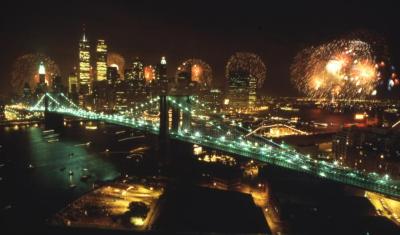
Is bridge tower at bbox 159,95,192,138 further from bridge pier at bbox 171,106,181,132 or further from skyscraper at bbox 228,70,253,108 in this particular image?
skyscraper at bbox 228,70,253,108

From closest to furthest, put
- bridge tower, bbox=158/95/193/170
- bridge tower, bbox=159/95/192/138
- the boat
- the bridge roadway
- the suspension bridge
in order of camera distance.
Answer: the bridge roadway
the suspension bridge
the boat
bridge tower, bbox=158/95/193/170
bridge tower, bbox=159/95/192/138

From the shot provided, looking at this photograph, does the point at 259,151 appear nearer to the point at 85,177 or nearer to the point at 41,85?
the point at 85,177

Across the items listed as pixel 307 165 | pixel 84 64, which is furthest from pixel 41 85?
pixel 307 165

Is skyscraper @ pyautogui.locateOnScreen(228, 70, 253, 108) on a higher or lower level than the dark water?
higher

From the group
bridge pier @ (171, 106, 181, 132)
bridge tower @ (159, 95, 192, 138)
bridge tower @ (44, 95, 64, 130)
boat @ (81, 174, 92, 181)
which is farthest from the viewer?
bridge tower @ (44, 95, 64, 130)

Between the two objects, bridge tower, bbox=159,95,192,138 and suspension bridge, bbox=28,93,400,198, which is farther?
bridge tower, bbox=159,95,192,138

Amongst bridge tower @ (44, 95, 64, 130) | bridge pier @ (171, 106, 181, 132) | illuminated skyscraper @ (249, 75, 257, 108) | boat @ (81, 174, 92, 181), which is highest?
illuminated skyscraper @ (249, 75, 257, 108)

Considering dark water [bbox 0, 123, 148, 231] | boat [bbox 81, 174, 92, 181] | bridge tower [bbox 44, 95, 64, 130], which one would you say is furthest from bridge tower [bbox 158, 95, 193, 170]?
bridge tower [bbox 44, 95, 64, 130]

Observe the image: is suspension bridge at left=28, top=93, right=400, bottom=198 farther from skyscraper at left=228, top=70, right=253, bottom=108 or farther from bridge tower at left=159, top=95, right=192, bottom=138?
skyscraper at left=228, top=70, right=253, bottom=108

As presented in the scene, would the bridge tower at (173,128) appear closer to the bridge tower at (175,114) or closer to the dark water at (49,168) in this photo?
the bridge tower at (175,114)

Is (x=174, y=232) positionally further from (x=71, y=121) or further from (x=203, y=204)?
(x=71, y=121)
